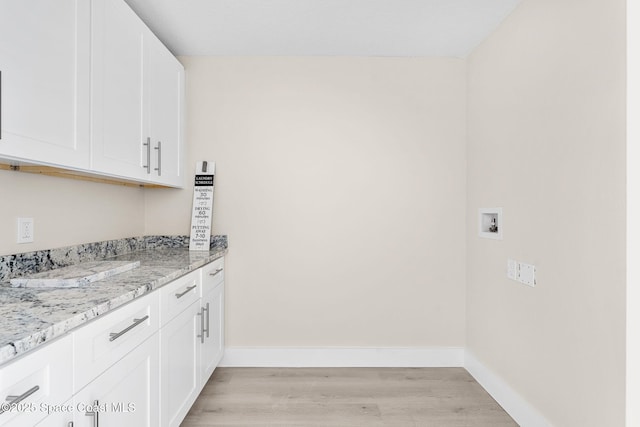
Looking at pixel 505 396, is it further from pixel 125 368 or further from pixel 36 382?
pixel 36 382

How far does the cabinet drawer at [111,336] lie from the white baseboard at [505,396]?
2011mm

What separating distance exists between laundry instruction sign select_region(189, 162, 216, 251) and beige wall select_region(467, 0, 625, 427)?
6.67ft

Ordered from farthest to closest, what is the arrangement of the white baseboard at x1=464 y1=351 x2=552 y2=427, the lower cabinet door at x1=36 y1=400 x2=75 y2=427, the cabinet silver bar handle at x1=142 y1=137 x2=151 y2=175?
the cabinet silver bar handle at x1=142 y1=137 x2=151 y2=175 < the white baseboard at x1=464 y1=351 x2=552 y2=427 < the lower cabinet door at x1=36 y1=400 x2=75 y2=427

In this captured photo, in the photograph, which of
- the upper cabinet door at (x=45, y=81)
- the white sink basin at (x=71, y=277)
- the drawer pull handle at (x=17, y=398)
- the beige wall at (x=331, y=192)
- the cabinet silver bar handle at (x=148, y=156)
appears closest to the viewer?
the drawer pull handle at (x=17, y=398)

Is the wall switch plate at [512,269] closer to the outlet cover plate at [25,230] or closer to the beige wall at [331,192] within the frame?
the beige wall at [331,192]

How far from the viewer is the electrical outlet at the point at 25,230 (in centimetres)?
183

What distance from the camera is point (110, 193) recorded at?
8.70 ft

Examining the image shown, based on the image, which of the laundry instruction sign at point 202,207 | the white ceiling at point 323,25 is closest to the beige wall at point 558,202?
the white ceiling at point 323,25

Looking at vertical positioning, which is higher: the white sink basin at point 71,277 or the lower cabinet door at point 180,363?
the white sink basin at point 71,277

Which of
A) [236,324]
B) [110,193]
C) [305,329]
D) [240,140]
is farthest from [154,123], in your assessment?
[305,329]

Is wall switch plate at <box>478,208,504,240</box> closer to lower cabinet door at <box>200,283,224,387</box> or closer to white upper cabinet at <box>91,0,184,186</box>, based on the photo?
lower cabinet door at <box>200,283,224,387</box>

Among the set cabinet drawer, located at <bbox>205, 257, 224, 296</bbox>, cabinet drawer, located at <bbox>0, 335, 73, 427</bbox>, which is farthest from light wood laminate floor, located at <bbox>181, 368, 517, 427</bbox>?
cabinet drawer, located at <bbox>0, 335, 73, 427</bbox>

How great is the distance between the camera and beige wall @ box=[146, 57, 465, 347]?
3.18 m

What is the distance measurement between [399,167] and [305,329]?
149 centimetres
